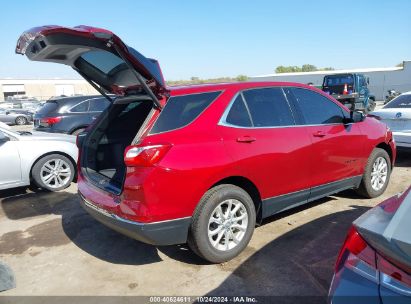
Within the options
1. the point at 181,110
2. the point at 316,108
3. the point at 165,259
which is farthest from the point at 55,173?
the point at 316,108

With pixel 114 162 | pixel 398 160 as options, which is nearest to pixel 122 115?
pixel 114 162

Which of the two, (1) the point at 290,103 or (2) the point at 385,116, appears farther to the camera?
(2) the point at 385,116

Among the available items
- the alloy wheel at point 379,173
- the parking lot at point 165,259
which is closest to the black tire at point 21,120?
the parking lot at point 165,259

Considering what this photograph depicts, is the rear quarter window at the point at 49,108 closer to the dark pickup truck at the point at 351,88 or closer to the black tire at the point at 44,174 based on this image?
the black tire at the point at 44,174

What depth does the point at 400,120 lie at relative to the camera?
23.2 feet

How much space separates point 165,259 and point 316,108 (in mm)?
2573

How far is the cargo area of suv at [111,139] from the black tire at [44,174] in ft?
7.89

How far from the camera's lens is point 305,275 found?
3367 mm

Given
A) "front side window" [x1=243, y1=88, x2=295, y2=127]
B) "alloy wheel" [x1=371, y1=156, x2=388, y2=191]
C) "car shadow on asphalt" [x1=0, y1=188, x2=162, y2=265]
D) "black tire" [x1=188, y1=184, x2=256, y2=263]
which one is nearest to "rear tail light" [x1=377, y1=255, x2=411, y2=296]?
"black tire" [x1=188, y1=184, x2=256, y2=263]

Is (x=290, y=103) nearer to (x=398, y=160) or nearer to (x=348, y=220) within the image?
(x=348, y=220)

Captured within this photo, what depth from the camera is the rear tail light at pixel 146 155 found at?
3.16 m

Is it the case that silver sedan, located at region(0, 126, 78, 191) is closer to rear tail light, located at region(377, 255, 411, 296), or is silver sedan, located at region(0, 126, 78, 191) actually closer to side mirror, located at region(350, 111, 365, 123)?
side mirror, located at region(350, 111, 365, 123)

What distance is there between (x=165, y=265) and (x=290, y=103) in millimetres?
2304

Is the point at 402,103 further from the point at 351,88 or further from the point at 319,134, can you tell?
the point at 351,88
